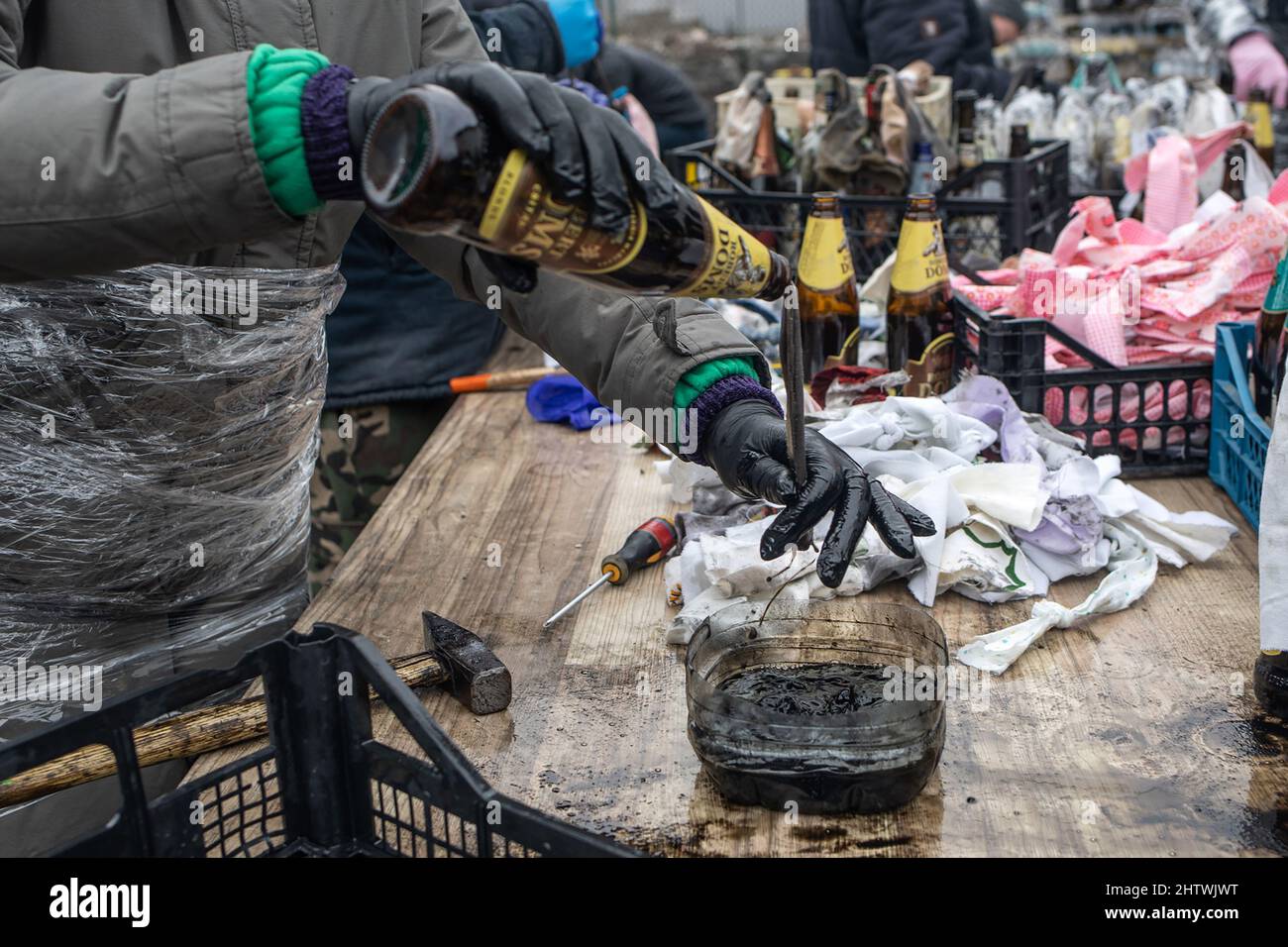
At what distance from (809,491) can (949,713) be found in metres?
0.33

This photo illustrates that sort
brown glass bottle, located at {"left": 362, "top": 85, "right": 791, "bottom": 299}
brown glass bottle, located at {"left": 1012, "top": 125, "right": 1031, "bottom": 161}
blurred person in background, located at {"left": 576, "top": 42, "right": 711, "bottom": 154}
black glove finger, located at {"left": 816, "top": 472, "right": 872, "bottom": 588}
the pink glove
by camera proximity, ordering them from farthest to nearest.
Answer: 1. the pink glove
2. blurred person in background, located at {"left": 576, "top": 42, "right": 711, "bottom": 154}
3. brown glass bottle, located at {"left": 1012, "top": 125, "right": 1031, "bottom": 161}
4. black glove finger, located at {"left": 816, "top": 472, "right": 872, "bottom": 588}
5. brown glass bottle, located at {"left": 362, "top": 85, "right": 791, "bottom": 299}

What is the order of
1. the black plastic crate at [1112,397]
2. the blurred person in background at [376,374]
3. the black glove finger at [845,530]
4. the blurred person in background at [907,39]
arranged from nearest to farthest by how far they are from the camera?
the black glove finger at [845,530]
the black plastic crate at [1112,397]
the blurred person in background at [376,374]
the blurred person in background at [907,39]

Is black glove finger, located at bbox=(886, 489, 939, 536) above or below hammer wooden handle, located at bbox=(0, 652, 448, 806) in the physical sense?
above

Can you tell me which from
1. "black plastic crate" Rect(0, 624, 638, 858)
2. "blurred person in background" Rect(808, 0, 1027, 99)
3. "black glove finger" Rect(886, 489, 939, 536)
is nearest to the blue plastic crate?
"black glove finger" Rect(886, 489, 939, 536)

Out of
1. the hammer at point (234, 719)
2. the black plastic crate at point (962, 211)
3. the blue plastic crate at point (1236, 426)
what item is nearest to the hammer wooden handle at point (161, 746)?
the hammer at point (234, 719)

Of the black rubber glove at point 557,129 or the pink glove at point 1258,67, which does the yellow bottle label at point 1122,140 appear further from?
the black rubber glove at point 557,129

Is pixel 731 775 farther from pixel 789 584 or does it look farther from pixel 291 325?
pixel 291 325

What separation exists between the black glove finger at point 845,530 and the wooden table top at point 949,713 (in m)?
0.24

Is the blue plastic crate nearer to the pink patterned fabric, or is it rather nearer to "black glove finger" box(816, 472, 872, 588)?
the pink patterned fabric

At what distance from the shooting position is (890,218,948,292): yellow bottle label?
95.2 inches

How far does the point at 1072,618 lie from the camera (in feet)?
5.44

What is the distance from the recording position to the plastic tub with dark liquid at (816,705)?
1.22m

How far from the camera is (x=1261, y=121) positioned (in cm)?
393
